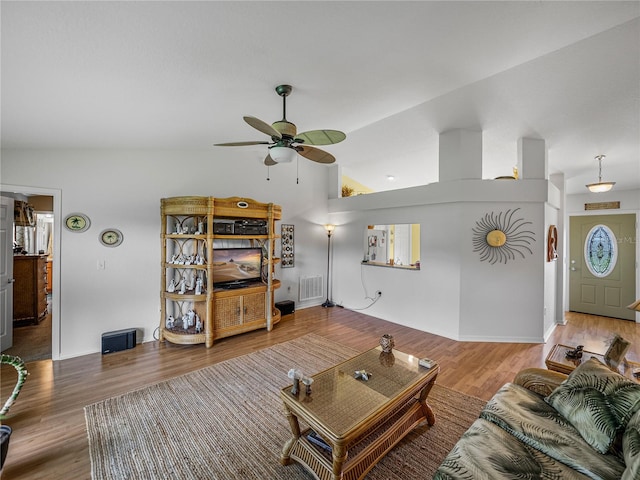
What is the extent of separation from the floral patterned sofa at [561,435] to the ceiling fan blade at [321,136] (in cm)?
221

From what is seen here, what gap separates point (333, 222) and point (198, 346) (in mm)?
3571

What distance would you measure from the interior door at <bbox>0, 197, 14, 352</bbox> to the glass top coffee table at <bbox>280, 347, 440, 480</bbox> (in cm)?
400

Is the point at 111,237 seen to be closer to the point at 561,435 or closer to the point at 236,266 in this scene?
the point at 236,266

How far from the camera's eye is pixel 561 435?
4.90 feet

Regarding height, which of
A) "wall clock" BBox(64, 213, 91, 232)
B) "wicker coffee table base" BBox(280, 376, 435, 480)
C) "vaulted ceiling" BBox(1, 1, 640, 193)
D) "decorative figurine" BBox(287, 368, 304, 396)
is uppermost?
"vaulted ceiling" BBox(1, 1, 640, 193)

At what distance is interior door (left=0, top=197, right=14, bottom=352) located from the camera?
3303 millimetres

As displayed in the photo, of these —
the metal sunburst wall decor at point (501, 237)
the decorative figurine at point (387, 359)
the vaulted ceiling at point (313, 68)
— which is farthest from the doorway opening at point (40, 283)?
the metal sunburst wall decor at point (501, 237)

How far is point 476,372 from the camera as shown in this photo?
3014mm

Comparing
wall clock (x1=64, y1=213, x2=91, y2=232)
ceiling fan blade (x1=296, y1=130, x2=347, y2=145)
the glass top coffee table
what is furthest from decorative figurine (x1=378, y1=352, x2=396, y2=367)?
wall clock (x1=64, y1=213, x2=91, y2=232)

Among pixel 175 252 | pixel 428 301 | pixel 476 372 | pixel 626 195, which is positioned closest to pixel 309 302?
pixel 428 301

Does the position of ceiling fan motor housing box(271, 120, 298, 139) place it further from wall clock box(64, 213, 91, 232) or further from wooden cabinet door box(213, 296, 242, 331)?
wall clock box(64, 213, 91, 232)

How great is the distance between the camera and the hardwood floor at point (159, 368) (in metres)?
1.89

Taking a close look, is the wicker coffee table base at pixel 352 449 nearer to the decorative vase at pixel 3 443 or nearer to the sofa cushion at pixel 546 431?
the sofa cushion at pixel 546 431

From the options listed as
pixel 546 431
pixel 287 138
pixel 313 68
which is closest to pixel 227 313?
pixel 287 138
